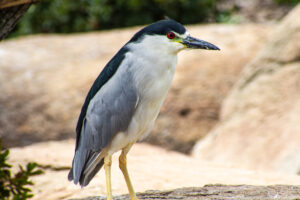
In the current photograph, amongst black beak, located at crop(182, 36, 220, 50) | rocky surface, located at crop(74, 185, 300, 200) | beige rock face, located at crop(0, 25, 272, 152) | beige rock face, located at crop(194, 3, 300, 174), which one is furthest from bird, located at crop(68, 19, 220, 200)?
beige rock face, located at crop(0, 25, 272, 152)

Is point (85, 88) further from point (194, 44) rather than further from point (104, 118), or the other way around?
point (194, 44)

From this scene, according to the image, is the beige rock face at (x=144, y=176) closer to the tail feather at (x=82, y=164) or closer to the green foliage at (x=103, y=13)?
the tail feather at (x=82, y=164)

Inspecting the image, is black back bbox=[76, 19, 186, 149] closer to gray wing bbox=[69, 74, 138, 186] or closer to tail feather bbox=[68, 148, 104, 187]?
gray wing bbox=[69, 74, 138, 186]

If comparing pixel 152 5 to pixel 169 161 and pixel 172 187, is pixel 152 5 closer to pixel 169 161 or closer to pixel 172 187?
pixel 169 161

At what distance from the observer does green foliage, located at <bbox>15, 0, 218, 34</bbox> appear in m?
12.5

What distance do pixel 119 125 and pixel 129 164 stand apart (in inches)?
80.2

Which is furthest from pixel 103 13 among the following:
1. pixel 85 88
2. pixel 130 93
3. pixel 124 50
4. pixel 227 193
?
pixel 227 193

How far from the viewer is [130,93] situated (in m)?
4.30

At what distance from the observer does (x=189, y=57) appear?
31.3 ft

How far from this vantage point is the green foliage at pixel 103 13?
41.0 ft

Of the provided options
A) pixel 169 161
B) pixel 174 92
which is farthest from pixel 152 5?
pixel 169 161

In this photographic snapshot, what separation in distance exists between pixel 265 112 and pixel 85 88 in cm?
321

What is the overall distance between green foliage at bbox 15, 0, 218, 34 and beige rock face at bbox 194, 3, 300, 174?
4.47 metres

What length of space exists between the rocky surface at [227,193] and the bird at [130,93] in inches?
17.0
